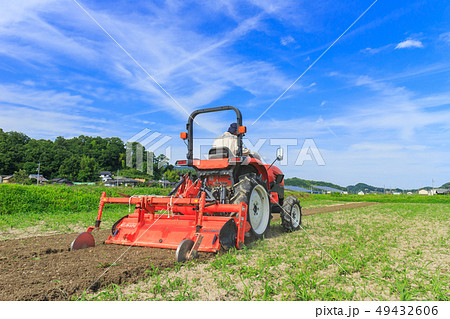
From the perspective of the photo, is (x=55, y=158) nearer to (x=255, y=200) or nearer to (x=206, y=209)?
(x=255, y=200)

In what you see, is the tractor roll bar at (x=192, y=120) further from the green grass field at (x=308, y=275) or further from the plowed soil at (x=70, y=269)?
the plowed soil at (x=70, y=269)

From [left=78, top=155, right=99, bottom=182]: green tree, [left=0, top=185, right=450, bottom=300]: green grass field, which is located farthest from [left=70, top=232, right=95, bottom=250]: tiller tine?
[left=78, top=155, right=99, bottom=182]: green tree

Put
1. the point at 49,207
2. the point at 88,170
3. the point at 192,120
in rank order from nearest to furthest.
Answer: the point at 192,120
the point at 49,207
the point at 88,170

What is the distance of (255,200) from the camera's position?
19.7ft

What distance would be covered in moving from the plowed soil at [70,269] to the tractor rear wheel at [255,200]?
1.38 meters

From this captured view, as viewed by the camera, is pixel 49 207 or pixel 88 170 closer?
pixel 49 207

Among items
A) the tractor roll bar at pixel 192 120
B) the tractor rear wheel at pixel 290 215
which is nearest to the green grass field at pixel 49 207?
the tractor roll bar at pixel 192 120

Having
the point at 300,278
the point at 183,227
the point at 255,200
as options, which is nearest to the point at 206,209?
the point at 183,227

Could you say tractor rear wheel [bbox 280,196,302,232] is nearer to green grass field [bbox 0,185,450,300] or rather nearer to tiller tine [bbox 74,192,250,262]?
green grass field [bbox 0,185,450,300]

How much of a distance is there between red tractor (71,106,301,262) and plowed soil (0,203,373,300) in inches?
9.5

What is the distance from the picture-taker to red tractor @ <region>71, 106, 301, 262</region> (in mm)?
4566

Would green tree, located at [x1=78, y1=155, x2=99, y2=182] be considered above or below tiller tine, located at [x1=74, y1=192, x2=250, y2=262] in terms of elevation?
above

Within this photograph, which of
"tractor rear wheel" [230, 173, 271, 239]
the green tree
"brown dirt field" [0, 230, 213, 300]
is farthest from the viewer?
the green tree

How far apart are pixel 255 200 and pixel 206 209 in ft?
5.14
